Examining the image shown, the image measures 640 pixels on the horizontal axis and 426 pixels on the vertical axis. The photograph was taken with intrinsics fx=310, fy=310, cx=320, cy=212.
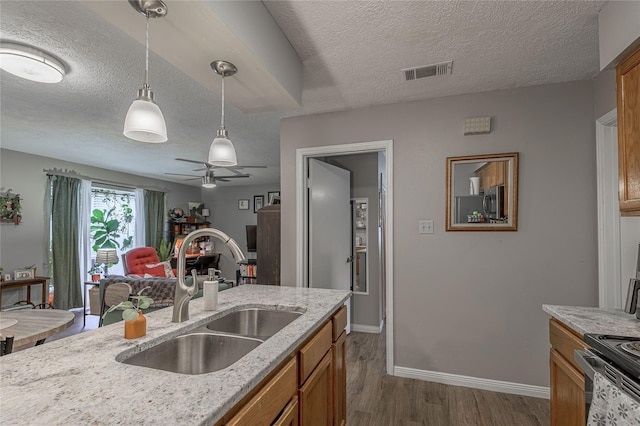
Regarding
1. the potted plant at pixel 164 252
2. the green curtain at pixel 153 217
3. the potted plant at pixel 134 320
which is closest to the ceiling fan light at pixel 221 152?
the potted plant at pixel 134 320

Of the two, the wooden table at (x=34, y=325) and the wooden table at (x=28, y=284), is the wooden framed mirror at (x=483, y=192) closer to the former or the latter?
the wooden table at (x=34, y=325)

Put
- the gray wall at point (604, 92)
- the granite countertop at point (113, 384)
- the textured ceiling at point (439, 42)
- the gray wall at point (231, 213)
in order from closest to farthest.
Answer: the granite countertop at point (113, 384) → the textured ceiling at point (439, 42) → the gray wall at point (604, 92) → the gray wall at point (231, 213)

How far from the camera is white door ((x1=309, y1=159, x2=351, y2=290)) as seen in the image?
3020 mm

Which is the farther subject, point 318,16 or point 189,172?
point 189,172

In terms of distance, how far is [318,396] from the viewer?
4.83ft

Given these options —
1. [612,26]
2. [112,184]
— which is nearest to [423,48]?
[612,26]

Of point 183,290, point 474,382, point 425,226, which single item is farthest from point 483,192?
point 183,290

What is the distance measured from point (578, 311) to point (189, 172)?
5.75 meters

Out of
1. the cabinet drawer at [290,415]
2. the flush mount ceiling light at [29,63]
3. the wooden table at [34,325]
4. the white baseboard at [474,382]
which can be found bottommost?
the white baseboard at [474,382]

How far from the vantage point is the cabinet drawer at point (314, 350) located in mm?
1271

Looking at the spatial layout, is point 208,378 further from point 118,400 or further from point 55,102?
point 55,102

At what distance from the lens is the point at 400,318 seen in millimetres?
2676

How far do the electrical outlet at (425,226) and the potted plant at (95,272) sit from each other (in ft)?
17.4

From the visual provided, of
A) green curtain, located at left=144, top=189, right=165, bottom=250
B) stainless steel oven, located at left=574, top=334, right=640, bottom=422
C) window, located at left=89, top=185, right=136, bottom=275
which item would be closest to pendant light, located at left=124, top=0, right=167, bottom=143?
stainless steel oven, located at left=574, top=334, right=640, bottom=422
